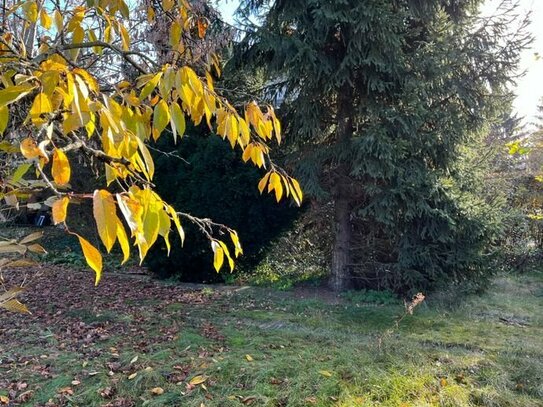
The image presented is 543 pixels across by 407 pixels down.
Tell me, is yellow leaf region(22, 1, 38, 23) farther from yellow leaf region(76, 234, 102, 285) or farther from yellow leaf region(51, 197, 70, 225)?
yellow leaf region(76, 234, 102, 285)

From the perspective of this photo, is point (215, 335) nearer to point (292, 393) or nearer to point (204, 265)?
point (292, 393)

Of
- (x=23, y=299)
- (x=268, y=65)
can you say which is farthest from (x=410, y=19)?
(x=23, y=299)

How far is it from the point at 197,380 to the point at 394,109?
4153mm

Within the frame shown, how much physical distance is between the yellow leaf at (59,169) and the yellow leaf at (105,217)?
0.47ft

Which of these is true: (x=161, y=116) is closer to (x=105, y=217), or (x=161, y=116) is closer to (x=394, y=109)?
(x=105, y=217)

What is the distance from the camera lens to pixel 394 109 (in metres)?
5.76

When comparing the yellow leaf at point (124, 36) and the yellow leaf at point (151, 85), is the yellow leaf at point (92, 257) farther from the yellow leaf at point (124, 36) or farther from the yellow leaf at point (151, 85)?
the yellow leaf at point (124, 36)

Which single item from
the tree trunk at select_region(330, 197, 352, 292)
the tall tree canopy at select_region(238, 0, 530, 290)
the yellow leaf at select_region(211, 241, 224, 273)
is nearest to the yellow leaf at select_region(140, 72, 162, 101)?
the yellow leaf at select_region(211, 241, 224, 273)

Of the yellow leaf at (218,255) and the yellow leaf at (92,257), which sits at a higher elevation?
the yellow leaf at (92,257)

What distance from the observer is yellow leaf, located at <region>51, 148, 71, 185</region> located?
902mm

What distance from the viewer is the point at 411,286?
20.1 feet

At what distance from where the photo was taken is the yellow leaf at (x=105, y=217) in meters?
0.78

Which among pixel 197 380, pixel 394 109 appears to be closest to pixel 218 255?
pixel 197 380

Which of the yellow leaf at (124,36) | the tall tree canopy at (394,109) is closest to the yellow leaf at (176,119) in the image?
the yellow leaf at (124,36)
